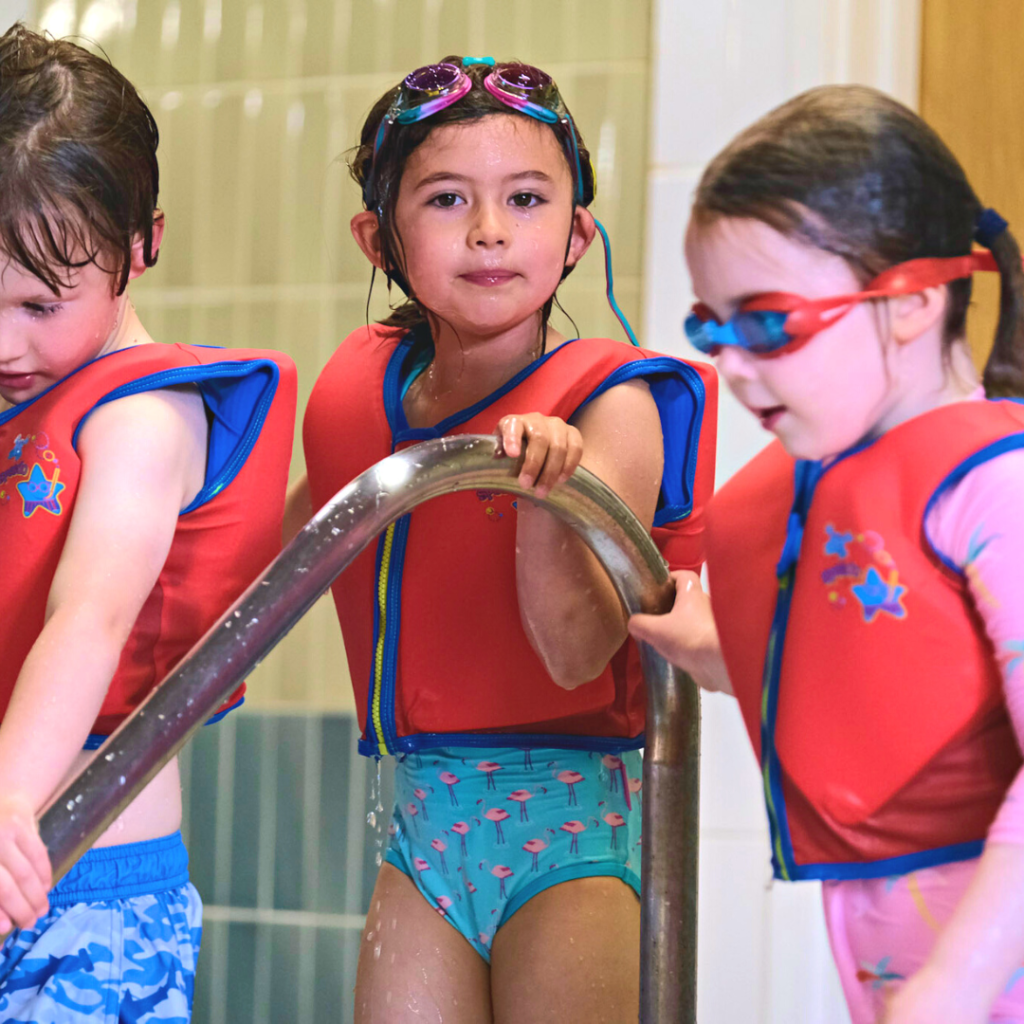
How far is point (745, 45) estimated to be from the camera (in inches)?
69.2

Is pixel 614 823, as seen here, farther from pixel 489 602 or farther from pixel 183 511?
pixel 183 511

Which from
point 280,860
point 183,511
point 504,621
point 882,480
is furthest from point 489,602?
point 280,860

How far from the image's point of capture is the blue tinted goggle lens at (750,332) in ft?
2.05

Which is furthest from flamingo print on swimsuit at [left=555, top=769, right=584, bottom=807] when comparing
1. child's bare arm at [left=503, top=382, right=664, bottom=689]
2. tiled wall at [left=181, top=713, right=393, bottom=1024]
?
tiled wall at [left=181, top=713, right=393, bottom=1024]

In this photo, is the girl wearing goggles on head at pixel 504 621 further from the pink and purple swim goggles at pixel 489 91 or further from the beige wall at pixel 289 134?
the beige wall at pixel 289 134

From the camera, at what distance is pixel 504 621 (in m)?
1.08

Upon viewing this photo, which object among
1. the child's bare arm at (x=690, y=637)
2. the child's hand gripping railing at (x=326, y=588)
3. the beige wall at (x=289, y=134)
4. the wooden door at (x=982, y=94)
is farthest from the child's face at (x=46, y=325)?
the wooden door at (x=982, y=94)

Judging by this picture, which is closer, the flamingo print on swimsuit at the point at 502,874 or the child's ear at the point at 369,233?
the flamingo print on swimsuit at the point at 502,874

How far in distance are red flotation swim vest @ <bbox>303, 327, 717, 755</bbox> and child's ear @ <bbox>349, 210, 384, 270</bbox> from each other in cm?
A: 15

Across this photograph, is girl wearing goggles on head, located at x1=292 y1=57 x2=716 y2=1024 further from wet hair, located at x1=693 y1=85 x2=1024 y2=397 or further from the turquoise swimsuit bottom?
wet hair, located at x1=693 y1=85 x2=1024 y2=397

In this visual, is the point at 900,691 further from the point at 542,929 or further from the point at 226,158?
the point at 226,158

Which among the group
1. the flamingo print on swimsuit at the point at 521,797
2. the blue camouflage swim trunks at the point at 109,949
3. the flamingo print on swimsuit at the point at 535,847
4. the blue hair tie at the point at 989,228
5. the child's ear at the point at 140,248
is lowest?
the blue camouflage swim trunks at the point at 109,949

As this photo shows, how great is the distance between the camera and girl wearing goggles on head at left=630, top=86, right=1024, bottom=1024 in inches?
24.5

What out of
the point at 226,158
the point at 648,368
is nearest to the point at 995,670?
the point at 648,368
